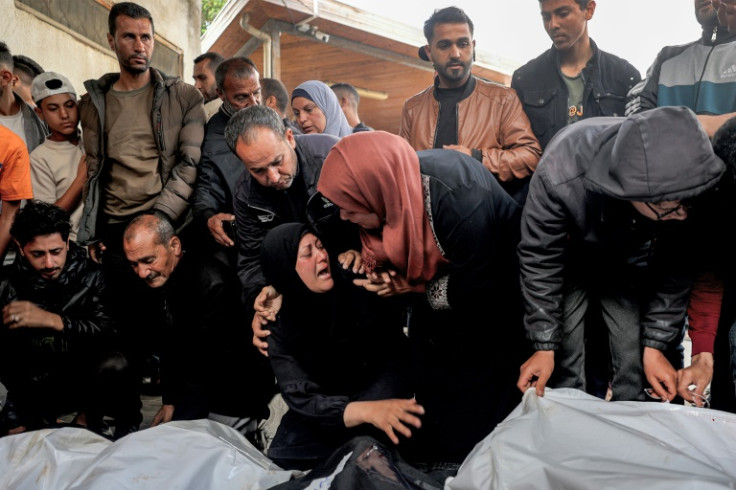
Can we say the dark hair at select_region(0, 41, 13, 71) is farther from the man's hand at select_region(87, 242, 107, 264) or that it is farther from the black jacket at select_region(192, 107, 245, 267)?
the black jacket at select_region(192, 107, 245, 267)

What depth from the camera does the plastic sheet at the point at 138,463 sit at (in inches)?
57.9

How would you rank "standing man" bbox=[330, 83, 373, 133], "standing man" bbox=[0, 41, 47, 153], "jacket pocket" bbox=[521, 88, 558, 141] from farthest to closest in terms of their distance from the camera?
"standing man" bbox=[330, 83, 373, 133], "standing man" bbox=[0, 41, 47, 153], "jacket pocket" bbox=[521, 88, 558, 141]

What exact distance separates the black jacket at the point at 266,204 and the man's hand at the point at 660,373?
1.49 meters

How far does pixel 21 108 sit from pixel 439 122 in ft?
8.71

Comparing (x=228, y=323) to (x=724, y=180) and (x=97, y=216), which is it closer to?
(x=97, y=216)

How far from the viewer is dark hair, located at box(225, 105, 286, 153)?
236 centimetres

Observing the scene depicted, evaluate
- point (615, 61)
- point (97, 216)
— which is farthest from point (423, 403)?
point (97, 216)

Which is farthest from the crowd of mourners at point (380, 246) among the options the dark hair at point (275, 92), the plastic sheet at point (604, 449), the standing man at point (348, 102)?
the standing man at point (348, 102)

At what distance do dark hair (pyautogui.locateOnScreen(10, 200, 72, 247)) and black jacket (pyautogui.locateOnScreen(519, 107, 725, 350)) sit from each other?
7.74 ft

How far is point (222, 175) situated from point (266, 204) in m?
0.63

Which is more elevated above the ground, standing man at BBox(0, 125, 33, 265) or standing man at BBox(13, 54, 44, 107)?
standing man at BBox(13, 54, 44, 107)

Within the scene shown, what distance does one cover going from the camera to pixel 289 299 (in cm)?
226

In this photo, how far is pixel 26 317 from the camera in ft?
9.06

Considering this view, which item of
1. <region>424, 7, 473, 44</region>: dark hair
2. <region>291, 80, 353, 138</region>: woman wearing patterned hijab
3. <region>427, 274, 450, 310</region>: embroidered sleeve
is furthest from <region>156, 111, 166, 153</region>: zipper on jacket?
<region>427, 274, 450, 310</region>: embroidered sleeve
